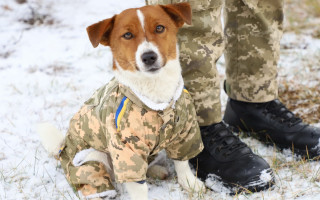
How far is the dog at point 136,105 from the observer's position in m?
1.94

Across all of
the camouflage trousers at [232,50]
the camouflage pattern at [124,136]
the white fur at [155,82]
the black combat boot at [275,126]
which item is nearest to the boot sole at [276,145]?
the black combat boot at [275,126]

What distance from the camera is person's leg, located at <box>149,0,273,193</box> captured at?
2221mm

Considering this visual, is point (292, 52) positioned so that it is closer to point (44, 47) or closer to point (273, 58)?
point (273, 58)

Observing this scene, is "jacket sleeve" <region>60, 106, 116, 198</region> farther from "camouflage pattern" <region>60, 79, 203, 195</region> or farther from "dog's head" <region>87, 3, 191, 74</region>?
"dog's head" <region>87, 3, 191, 74</region>

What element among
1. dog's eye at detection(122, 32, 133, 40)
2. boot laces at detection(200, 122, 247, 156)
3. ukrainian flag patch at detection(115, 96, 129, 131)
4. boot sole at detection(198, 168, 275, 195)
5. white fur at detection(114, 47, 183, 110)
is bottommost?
boot sole at detection(198, 168, 275, 195)

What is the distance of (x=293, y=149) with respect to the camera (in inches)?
99.7

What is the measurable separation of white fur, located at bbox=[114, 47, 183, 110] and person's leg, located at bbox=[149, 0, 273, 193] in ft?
1.04

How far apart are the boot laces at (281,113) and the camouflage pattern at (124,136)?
762 mm

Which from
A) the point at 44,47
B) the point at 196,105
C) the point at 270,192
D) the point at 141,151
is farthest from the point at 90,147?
the point at 44,47

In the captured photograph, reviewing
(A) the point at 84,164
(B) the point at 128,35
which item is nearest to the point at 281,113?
(B) the point at 128,35

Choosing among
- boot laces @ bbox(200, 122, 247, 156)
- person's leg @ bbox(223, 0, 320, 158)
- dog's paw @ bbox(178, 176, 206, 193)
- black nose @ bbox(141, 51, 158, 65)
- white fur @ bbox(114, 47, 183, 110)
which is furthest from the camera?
person's leg @ bbox(223, 0, 320, 158)

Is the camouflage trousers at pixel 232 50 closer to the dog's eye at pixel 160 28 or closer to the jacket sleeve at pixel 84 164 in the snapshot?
the dog's eye at pixel 160 28

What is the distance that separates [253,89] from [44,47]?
128 inches

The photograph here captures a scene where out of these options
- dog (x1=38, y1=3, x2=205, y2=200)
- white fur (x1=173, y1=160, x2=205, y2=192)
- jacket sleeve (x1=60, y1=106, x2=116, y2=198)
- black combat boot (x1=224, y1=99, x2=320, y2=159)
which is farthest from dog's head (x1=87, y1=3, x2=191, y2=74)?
black combat boot (x1=224, y1=99, x2=320, y2=159)
